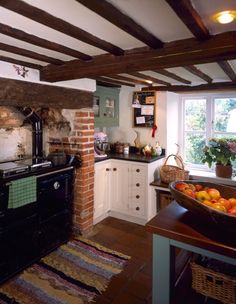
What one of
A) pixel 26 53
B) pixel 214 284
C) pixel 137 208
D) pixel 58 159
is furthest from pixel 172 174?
pixel 26 53

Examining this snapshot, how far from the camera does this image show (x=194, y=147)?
4.00 meters

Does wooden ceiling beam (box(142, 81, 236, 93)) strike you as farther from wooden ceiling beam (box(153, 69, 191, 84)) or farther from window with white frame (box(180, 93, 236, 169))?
window with white frame (box(180, 93, 236, 169))

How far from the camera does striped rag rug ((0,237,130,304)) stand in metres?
2.06

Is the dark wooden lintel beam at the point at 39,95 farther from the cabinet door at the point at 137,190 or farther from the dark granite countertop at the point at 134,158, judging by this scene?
the cabinet door at the point at 137,190

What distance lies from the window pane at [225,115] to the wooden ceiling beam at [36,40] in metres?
2.49

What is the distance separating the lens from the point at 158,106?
147 inches

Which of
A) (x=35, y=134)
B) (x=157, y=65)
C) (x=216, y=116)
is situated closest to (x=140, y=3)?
(x=157, y=65)

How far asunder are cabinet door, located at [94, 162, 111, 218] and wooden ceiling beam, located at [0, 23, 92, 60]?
1747 mm

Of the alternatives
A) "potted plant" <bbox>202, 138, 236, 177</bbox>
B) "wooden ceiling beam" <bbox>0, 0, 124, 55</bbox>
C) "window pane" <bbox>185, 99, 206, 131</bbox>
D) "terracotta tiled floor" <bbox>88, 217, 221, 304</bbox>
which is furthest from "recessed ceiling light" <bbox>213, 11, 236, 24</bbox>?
"window pane" <bbox>185, 99, 206, 131</bbox>

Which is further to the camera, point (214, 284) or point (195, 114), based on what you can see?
point (195, 114)

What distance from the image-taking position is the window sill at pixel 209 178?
11.0 feet

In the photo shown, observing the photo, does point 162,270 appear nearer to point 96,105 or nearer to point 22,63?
point 22,63

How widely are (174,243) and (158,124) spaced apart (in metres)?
2.72

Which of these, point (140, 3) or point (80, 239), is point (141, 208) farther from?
point (140, 3)
